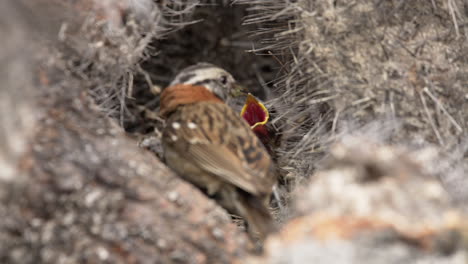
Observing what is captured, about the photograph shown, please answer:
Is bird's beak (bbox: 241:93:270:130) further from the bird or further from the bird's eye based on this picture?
the bird

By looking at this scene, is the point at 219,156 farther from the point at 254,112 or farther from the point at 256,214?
the point at 254,112

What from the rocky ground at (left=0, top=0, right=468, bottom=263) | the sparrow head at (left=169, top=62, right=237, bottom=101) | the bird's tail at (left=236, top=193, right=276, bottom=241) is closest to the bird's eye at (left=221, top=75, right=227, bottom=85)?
the sparrow head at (left=169, top=62, right=237, bottom=101)

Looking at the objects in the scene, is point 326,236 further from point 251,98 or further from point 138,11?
point 251,98

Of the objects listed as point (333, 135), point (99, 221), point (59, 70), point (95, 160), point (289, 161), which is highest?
point (59, 70)

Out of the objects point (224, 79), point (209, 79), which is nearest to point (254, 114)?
point (224, 79)

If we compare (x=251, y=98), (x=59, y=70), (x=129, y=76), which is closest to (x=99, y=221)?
(x=59, y=70)

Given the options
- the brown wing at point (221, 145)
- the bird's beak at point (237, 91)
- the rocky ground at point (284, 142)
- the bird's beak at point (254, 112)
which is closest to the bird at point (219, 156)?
the brown wing at point (221, 145)

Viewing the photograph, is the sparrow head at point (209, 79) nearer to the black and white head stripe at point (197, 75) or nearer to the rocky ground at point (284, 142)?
the black and white head stripe at point (197, 75)
